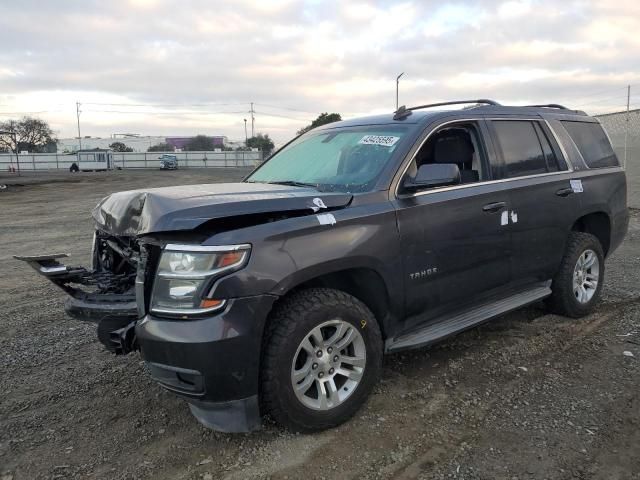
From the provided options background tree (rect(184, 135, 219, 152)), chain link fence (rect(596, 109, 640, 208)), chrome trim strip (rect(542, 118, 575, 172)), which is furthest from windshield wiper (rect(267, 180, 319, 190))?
background tree (rect(184, 135, 219, 152))

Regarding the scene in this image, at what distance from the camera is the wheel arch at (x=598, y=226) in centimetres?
531

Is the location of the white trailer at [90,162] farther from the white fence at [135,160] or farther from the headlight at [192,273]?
the headlight at [192,273]

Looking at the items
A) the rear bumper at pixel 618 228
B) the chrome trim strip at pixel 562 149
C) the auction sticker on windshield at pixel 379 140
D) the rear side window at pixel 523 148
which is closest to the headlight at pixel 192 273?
the auction sticker on windshield at pixel 379 140

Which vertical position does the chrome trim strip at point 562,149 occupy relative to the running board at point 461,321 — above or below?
above

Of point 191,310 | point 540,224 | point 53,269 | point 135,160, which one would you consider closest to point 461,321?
point 540,224

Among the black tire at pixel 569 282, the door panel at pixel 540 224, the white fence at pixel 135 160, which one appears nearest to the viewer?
the door panel at pixel 540 224

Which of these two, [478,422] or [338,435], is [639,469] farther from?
[338,435]

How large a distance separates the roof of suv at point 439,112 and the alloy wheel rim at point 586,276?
54.8 inches

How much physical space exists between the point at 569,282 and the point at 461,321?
1593 mm

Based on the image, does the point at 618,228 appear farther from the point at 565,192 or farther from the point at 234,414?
the point at 234,414

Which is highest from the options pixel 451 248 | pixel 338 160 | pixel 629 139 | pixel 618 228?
pixel 629 139

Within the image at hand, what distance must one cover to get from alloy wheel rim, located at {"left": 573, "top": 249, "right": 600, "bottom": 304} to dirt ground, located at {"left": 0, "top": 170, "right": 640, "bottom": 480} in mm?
274

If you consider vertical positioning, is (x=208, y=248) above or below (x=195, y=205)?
below

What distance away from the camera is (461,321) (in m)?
3.96
